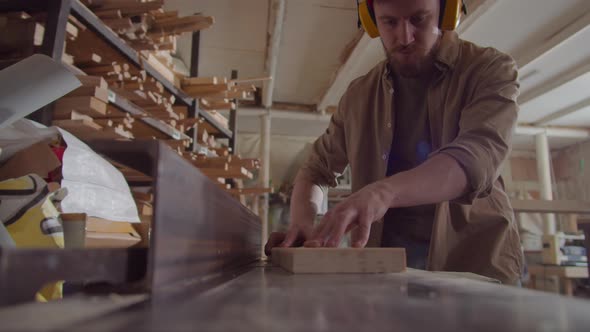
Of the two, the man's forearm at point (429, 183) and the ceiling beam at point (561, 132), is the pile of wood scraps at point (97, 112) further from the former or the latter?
the ceiling beam at point (561, 132)

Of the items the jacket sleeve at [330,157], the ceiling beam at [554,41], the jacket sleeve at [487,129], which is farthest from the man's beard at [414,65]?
the ceiling beam at [554,41]

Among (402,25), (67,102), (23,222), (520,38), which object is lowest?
(23,222)

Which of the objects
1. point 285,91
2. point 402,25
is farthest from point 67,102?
Answer: point 285,91

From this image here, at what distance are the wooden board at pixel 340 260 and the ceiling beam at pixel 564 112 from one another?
581 cm

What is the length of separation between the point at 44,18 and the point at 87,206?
1049 mm

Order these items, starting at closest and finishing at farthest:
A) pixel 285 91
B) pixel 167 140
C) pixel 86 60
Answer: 1. pixel 86 60
2. pixel 167 140
3. pixel 285 91

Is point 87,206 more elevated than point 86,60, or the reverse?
point 86,60

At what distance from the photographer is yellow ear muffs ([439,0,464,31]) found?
1.40 meters

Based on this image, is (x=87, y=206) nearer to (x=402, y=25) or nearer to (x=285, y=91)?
(x=402, y=25)

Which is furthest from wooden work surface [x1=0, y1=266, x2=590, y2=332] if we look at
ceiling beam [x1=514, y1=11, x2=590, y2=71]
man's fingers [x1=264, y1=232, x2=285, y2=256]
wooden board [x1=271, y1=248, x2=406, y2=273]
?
ceiling beam [x1=514, y1=11, x2=590, y2=71]

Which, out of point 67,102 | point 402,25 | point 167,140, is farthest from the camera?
point 167,140

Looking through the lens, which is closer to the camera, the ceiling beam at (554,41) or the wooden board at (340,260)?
the wooden board at (340,260)

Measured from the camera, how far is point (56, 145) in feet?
4.31

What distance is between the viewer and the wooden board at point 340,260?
858mm
